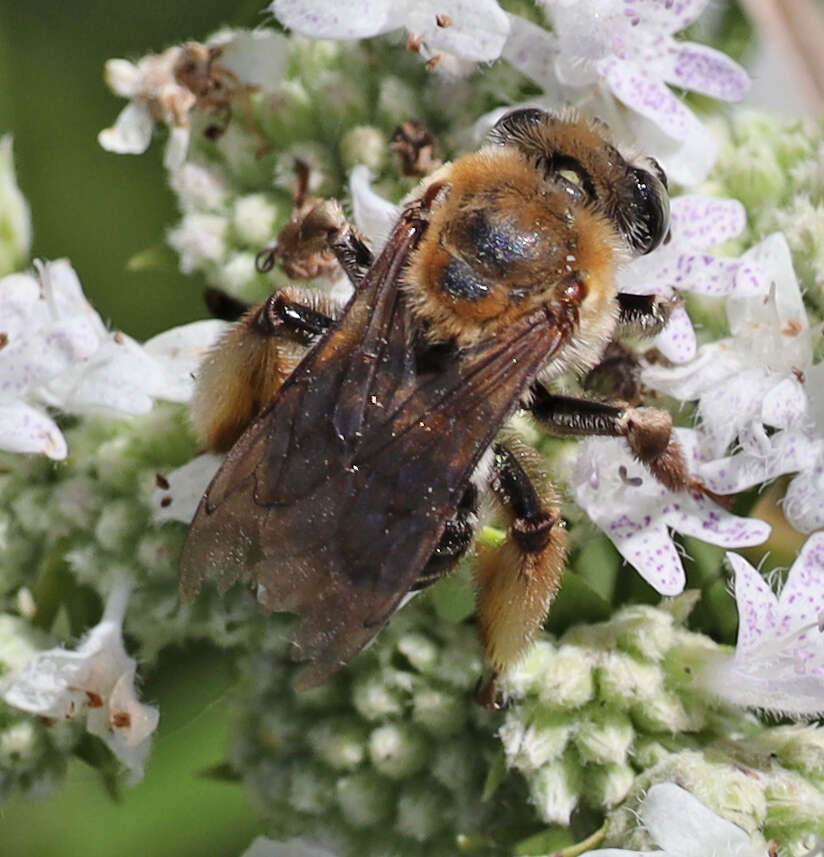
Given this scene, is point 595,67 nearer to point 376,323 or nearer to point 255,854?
point 376,323

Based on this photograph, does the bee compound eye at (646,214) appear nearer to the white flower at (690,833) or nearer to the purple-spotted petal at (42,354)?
the white flower at (690,833)

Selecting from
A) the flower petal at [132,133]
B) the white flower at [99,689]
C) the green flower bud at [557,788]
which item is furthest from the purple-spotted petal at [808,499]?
the flower petal at [132,133]

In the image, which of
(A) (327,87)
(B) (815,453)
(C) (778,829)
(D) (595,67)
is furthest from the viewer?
(A) (327,87)

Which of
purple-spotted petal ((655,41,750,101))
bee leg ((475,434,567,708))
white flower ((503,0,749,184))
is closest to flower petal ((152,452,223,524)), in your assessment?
bee leg ((475,434,567,708))

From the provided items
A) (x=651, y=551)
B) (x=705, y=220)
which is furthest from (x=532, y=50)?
(x=651, y=551)

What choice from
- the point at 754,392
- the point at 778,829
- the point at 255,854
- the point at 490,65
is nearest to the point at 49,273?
the point at 490,65

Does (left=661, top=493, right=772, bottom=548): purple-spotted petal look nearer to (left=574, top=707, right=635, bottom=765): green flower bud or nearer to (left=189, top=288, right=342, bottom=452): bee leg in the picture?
(left=574, top=707, right=635, bottom=765): green flower bud

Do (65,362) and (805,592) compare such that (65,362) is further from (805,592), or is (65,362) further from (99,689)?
(805,592)
